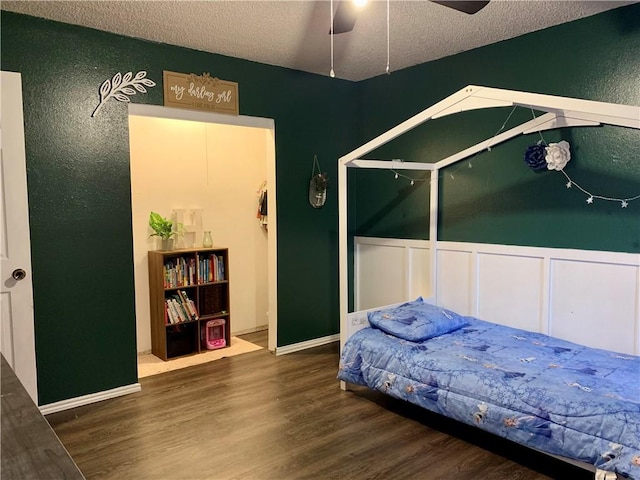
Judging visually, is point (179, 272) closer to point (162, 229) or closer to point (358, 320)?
point (162, 229)

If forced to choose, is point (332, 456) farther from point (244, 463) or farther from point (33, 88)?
point (33, 88)

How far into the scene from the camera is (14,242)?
2807 mm

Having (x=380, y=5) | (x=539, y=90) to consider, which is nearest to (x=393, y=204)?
(x=539, y=90)

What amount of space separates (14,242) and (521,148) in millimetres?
3377

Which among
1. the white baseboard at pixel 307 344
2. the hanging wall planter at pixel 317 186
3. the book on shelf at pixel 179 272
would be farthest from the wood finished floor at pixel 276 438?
the hanging wall planter at pixel 317 186

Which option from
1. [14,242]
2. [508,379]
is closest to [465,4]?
[508,379]

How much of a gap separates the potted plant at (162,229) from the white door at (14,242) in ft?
4.52

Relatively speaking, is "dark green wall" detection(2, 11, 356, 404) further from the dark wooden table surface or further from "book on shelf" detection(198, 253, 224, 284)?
the dark wooden table surface

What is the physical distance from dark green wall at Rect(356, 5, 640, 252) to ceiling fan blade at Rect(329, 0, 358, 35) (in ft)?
4.97

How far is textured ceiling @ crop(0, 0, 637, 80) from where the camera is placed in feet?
9.21

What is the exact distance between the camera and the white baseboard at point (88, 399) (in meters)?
3.07

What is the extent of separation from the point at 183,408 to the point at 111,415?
448 millimetres

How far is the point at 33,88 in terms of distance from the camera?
293 centimetres

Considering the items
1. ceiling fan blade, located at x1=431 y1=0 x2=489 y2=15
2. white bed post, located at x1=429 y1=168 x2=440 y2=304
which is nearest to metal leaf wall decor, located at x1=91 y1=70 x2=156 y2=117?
ceiling fan blade, located at x1=431 y1=0 x2=489 y2=15
